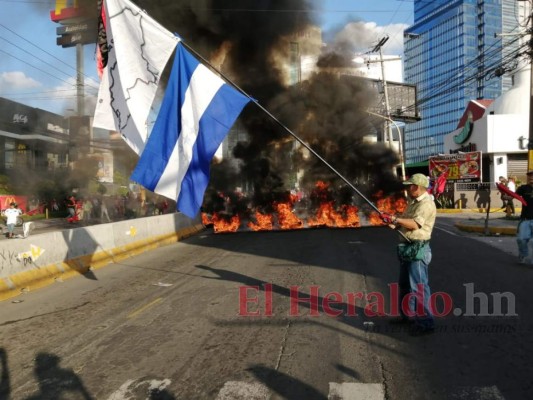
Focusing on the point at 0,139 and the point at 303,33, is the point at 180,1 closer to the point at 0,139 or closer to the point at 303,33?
the point at 303,33

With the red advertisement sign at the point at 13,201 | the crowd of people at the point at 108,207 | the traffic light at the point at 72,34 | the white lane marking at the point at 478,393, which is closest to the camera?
the white lane marking at the point at 478,393

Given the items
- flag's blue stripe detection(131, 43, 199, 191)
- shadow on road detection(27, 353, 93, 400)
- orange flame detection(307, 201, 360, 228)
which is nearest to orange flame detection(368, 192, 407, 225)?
orange flame detection(307, 201, 360, 228)

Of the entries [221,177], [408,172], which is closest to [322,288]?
[221,177]

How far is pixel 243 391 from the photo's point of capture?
3.24m

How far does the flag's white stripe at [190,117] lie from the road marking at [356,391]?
322cm

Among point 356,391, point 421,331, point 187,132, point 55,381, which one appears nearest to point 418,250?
point 421,331

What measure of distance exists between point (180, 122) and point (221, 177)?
1182 cm

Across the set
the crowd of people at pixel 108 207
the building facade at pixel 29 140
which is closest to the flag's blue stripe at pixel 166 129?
the crowd of people at pixel 108 207

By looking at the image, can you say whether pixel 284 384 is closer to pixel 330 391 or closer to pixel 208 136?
pixel 330 391

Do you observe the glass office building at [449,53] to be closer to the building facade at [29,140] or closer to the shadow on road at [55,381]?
the shadow on road at [55,381]

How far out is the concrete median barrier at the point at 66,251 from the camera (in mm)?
6695

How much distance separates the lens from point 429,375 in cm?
348

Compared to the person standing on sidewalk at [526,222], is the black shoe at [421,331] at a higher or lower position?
lower

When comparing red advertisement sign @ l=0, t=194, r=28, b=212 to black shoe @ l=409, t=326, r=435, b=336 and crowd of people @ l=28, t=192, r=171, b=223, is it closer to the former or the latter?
crowd of people @ l=28, t=192, r=171, b=223
